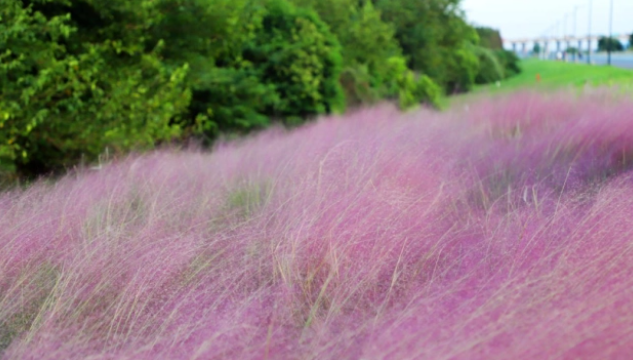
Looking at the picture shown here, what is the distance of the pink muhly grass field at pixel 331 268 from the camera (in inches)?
80.3

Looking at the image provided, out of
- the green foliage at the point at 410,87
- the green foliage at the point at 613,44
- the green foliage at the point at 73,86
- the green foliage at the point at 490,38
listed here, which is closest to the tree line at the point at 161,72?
the green foliage at the point at 73,86

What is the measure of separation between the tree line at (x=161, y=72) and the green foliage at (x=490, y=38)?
31609 mm

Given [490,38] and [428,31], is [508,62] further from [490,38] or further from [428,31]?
[428,31]

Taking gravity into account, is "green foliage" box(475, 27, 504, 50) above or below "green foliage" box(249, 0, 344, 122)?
below

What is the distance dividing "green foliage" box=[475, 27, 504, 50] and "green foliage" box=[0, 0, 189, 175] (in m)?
41.7

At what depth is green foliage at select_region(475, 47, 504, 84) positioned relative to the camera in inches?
1446

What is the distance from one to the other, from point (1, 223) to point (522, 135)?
14.4ft

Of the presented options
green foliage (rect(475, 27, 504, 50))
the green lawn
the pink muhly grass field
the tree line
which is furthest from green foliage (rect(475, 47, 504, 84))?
the pink muhly grass field

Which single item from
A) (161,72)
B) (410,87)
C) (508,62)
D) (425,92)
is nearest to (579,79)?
(425,92)

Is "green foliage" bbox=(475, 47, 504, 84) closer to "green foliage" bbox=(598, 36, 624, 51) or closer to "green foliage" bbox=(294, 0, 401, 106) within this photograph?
"green foliage" bbox=(294, 0, 401, 106)

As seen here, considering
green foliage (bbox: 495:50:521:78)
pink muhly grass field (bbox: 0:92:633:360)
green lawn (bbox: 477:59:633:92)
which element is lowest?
green foliage (bbox: 495:50:521:78)

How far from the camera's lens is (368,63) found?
64.0 ft

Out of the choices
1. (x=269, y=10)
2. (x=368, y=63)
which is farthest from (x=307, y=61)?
(x=368, y=63)

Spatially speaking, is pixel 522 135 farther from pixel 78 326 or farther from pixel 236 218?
pixel 78 326
